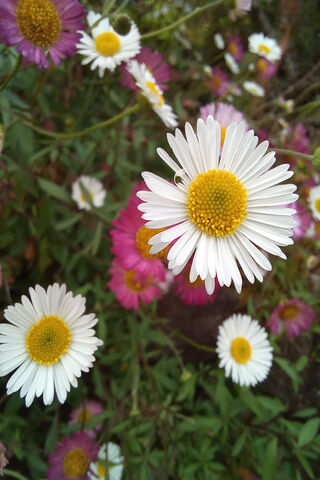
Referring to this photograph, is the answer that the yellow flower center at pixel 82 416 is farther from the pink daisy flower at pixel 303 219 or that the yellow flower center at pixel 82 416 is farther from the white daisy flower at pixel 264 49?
the white daisy flower at pixel 264 49

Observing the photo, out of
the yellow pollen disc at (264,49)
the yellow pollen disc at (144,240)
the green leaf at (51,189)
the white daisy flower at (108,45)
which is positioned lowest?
the yellow pollen disc at (144,240)

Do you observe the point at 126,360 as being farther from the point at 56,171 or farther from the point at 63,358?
the point at 56,171

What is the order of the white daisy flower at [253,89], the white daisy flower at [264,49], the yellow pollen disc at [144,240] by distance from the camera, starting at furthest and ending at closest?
the white daisy flower at [253,89] < the white daisy flower at [264,49] < the yellow pollen disc at [144,240]

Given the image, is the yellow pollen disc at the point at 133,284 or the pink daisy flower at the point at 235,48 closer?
the yellow pollen disc at the point at 133,284

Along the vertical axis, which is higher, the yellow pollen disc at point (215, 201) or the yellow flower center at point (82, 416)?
the yellow pollen disc at point (215, 201)

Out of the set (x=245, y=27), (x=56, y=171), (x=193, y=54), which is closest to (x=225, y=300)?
(x=56, y=171)

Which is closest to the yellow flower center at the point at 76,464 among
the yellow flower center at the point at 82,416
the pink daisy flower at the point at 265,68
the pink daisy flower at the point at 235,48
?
the yellow flower center at the point at 82,416

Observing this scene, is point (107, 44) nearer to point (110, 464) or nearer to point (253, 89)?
point (253, 89)
